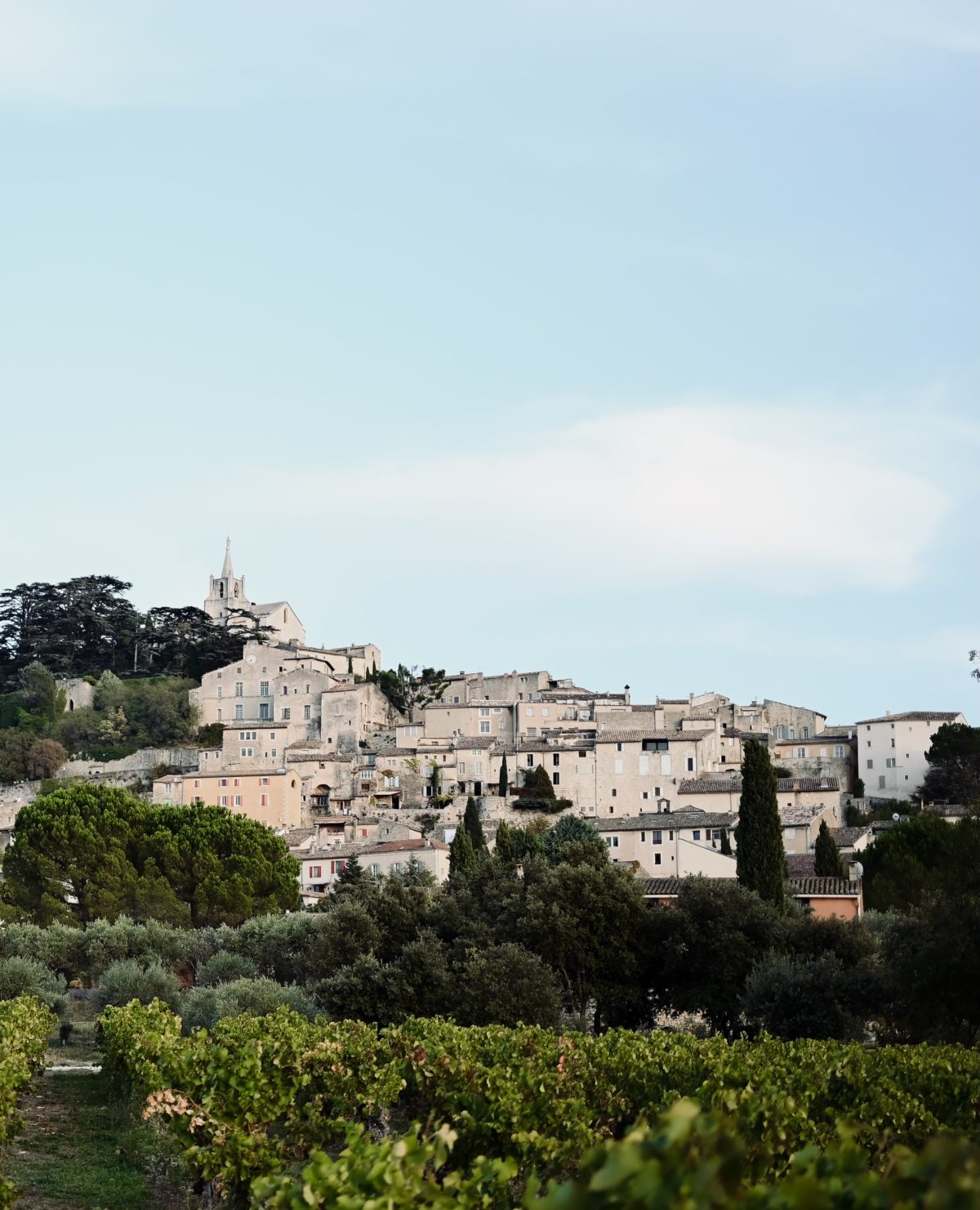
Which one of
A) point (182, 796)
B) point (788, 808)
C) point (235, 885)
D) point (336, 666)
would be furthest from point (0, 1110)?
point (336, 666)

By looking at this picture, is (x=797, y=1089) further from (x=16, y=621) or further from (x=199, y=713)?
(x=16, y=621)

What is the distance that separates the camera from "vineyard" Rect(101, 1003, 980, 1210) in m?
10.3

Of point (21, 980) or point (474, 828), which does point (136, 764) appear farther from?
point (21, 980)

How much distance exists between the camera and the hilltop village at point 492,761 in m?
76.4

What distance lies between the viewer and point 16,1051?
24.8 metres

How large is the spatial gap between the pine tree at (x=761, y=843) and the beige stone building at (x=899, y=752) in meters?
47.2

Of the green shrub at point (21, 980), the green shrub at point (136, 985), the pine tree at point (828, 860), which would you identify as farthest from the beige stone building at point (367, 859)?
the green shrub at point (136, 985)

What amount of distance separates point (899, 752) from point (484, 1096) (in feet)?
255

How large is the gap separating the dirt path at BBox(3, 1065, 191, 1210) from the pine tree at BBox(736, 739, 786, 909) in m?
19.6

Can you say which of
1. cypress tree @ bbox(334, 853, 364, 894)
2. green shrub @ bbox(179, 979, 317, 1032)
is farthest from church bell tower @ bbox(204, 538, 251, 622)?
green shrub @ bbox(179, 979, 317, 1032)

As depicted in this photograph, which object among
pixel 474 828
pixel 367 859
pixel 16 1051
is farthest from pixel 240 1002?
pixel 367 859

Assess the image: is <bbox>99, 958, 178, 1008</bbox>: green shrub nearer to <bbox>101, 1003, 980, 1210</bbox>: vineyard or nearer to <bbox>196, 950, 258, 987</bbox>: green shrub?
<bbox>196, 950, 258, 987</bbox>: green shrub

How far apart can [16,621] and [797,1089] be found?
370ft

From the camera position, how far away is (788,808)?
72.8 meters
